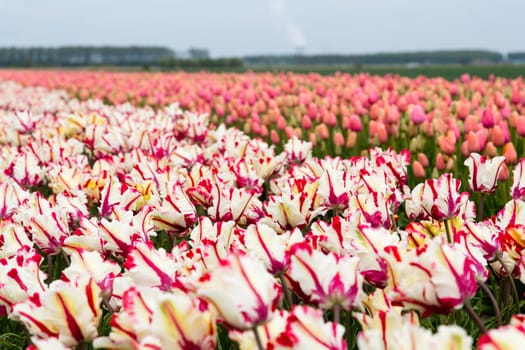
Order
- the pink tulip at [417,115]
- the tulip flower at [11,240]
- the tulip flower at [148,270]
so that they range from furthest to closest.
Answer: the pink tulip at [417,115] → the tulip flower at [11,240] → the tulip flower at [148,270]

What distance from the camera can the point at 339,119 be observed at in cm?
834

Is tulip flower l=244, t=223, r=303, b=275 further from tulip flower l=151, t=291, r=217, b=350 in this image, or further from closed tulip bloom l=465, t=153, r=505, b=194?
closed tulip bloom l=465, t=153, r=505, b=194

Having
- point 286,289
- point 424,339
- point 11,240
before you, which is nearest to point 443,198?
point 286,289

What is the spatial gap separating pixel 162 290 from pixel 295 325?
55 centimetres

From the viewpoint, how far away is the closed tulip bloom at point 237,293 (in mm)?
1243

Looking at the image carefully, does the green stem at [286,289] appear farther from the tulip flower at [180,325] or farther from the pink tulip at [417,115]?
the pink tulip at [417,115]

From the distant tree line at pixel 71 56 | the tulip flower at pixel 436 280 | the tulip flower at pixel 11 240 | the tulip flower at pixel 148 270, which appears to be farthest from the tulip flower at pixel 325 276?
the distant tree line at pixel 71 56

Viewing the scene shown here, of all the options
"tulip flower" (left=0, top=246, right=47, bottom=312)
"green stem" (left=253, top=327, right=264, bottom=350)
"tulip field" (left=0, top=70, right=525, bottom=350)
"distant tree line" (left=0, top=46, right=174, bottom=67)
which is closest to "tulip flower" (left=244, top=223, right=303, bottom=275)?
"tulip field" (left=0, top=70, right=525, bottom=350)

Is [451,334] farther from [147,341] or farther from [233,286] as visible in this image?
[147,341]

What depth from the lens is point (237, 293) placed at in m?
1.25

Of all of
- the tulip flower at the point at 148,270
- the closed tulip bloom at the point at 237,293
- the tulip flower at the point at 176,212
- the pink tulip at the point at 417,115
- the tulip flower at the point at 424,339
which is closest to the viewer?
the tulip flower at the point at 424,339

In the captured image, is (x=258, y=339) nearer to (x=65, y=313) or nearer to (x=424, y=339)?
(x=424, y=339)

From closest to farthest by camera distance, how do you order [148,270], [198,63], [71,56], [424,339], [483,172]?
1. [424,339]
2. [148,270]
3. [483,172]
4. [198,63]
5. [71,56]

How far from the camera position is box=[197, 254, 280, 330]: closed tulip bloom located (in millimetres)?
1243
